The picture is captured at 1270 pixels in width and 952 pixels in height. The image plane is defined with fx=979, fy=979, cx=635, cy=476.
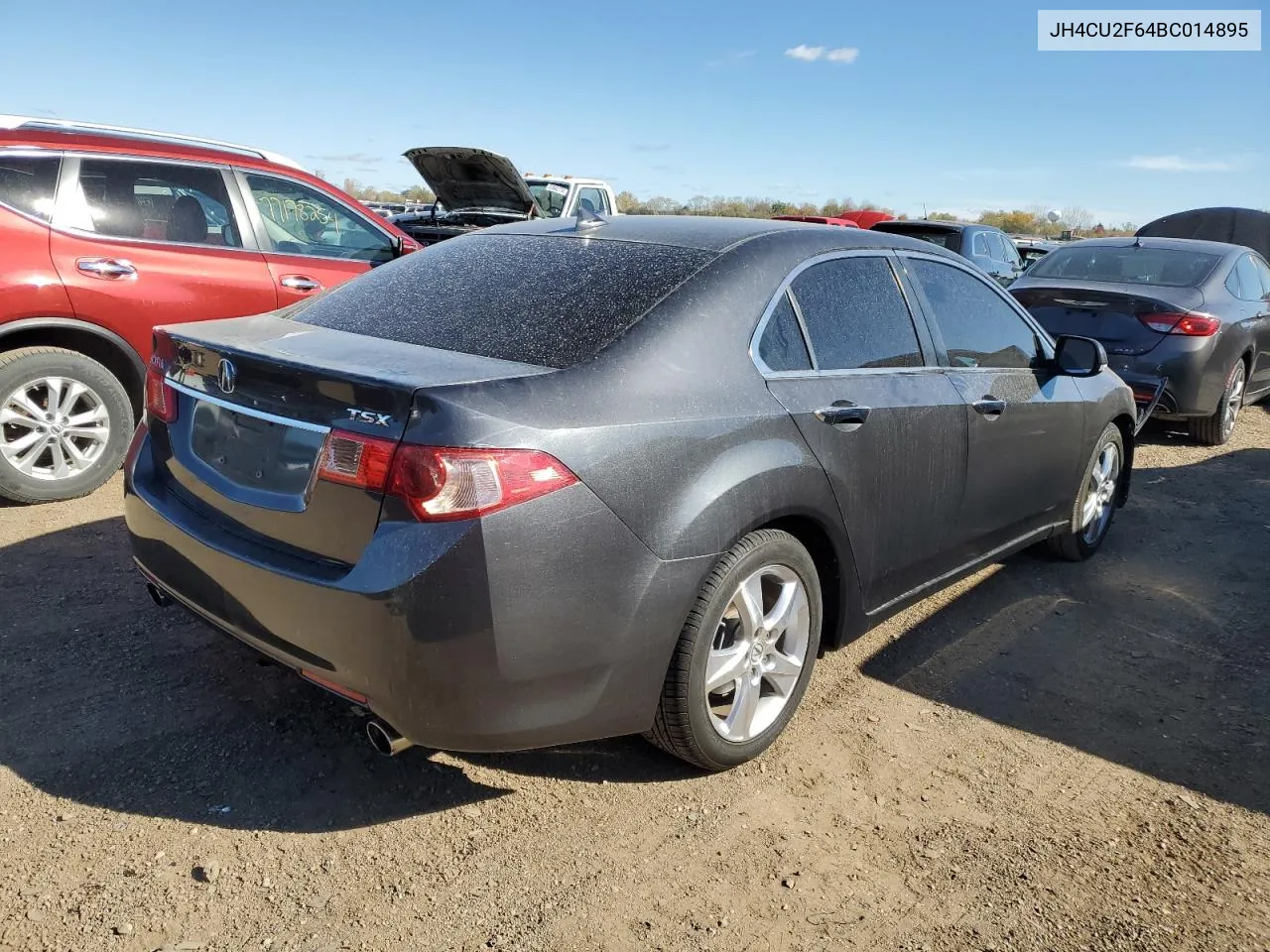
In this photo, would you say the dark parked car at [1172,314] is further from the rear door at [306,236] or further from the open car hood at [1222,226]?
the open car hood at [1222,226]

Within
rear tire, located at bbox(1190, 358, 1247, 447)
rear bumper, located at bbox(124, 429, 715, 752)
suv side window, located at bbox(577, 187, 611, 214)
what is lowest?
rear tire, located at bbox(1190, 358, 1247, 447)

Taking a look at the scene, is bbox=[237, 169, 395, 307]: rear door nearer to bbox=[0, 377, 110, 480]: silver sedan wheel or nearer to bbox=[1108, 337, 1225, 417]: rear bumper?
bbox=[0, 377, 110, 480]: silver sedan wheel

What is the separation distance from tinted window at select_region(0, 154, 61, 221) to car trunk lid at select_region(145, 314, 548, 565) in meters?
2.65

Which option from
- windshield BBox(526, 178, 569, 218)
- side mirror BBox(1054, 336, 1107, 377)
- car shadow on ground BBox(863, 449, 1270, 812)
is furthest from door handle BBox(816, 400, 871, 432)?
windshield BBox(526, 178, 569, 218)

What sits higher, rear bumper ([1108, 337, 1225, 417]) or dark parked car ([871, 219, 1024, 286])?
dark parked car ([871, 219, 1024, 286])

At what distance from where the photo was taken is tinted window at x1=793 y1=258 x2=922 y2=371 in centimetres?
312

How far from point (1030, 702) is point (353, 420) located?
2581 millimetres

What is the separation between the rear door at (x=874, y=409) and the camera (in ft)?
9.78

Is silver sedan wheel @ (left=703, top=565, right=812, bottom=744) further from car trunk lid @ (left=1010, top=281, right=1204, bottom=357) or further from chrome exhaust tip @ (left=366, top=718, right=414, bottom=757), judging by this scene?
car trunk lid @ (left=1010, top=281, right=1204, bottom=357)

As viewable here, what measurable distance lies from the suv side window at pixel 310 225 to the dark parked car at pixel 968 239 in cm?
788

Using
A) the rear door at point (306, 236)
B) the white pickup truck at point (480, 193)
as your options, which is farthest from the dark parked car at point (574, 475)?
the white pickup truck at point (480, 193)

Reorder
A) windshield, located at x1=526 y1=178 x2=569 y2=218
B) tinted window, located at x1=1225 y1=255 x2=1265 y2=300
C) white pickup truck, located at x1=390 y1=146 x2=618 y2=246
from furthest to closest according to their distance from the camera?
windshield, located at x1=526 y1=178 x2=569 y2=218 → white pickup truck, located at x1=390 y1=146 x2=618 y2=246 → tinted window, located at x1=1225 y1=255 x2=1265 y2=300

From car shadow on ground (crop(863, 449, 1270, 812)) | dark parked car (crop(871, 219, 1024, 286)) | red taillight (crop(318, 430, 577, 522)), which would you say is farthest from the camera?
dark parked car (crop(871, 219, 1024, 286))

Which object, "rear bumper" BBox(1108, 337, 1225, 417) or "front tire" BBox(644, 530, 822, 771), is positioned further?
"rear bumper" BBox(1108, 337, 1225, 417)
